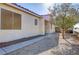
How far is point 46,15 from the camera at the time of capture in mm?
3924

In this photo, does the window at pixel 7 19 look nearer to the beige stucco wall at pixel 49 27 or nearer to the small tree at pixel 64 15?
the beige stucco wall at pixel 49 27

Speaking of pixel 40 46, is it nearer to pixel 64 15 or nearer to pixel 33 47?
pixel 33 47

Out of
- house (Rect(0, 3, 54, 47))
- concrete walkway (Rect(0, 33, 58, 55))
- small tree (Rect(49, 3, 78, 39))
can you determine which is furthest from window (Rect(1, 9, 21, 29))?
small tree (Rect(49, 3, 78, 39))

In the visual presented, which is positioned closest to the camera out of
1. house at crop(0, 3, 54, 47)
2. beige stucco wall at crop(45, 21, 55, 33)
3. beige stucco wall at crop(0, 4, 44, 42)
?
beige stucco wall at crop(45, 21, 55, 33)

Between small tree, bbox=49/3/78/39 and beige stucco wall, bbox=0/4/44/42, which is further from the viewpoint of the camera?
beige stucco wall, bbox=0/4/44/42

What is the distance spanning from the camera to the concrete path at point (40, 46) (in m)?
3.71

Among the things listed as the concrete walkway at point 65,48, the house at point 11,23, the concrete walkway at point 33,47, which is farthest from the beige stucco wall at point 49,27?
the concrete walkway at point 65,48

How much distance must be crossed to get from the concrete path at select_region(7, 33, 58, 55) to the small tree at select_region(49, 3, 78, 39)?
1.20 feet

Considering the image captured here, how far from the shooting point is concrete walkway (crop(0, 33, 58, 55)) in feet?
12.1

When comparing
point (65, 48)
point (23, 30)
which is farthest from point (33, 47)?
point (23, 30)

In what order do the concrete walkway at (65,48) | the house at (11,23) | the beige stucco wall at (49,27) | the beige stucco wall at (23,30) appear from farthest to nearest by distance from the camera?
the beige stucco wall at (23,30)
the house at (11,23)
the beige stucco wall at (49,27)
the concrete walkway at (65,48)

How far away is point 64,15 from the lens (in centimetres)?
376

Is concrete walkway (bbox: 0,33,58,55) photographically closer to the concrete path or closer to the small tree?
the concrete path
